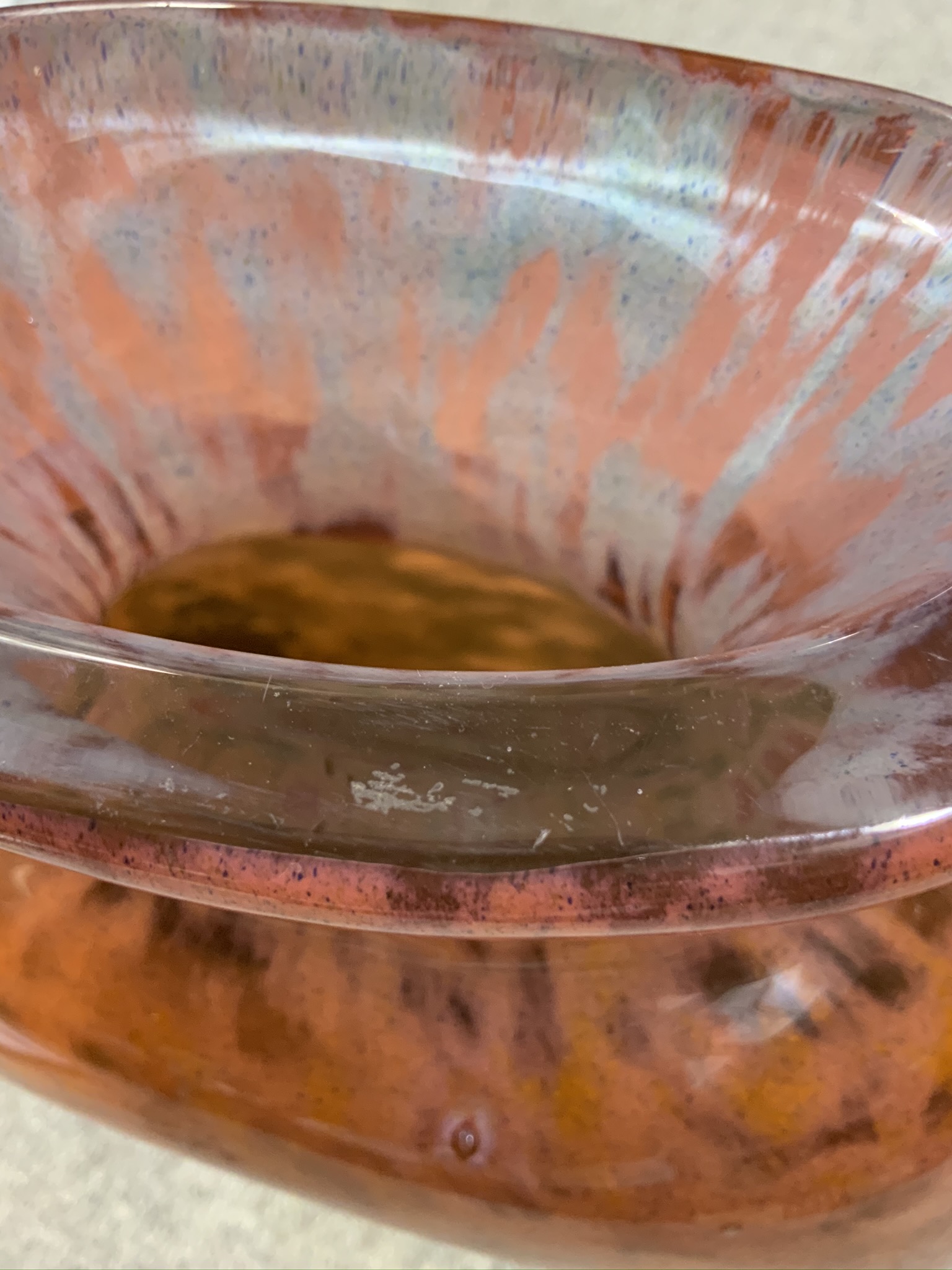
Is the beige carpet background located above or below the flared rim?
below

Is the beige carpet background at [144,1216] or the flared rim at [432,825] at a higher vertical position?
the flared rim at [432,825]

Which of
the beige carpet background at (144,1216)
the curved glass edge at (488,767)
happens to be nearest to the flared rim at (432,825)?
the curved glass edge at (488,767)

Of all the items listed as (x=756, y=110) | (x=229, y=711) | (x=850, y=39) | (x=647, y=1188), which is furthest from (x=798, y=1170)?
(x=850, y=39)

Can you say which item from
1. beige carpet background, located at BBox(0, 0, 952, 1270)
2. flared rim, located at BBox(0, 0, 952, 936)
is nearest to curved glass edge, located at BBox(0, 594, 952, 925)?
flared rim, located at BBox(0, 0, 952, 936)

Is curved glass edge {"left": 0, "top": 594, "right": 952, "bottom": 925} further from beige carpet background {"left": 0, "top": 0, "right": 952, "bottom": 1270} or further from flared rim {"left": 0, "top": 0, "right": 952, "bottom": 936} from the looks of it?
beige carpet background {"left": 0, "top": 0, "right": 952, "bottom": 1270}

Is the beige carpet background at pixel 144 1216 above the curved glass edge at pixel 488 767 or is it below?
below

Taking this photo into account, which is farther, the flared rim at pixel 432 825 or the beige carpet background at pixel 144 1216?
the beige carpet background at pixel 144 1216

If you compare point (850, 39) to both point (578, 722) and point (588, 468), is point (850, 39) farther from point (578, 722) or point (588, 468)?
point (578, 722)

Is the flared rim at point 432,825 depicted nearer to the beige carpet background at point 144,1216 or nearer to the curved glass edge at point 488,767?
the curved glass edge at point 488,767

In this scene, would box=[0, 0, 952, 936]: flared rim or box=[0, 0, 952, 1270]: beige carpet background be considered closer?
box=[0, 0, 952, 936]: flared rim

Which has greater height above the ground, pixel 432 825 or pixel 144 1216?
pixel 432 825

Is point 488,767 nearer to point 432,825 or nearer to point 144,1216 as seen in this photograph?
point 432,825

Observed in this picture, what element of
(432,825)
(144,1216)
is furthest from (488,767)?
(144,1216)
